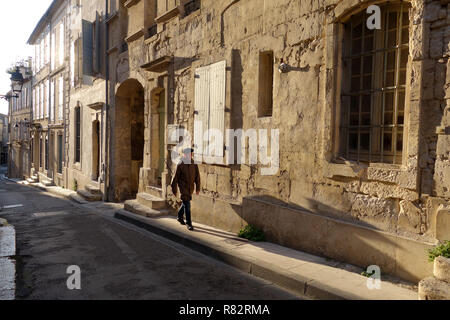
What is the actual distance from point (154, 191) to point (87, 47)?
7.01 m

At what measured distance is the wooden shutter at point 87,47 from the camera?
13125 millimetres

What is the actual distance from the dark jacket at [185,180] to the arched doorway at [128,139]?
18.4ft

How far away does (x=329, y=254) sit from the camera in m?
4.84

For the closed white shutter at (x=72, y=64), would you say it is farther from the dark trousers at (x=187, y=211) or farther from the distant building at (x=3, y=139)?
the distant building at (x=3, y=139)

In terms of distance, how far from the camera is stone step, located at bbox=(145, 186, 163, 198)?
9180 millimetres

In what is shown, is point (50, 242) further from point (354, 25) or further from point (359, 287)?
point (354, 25)

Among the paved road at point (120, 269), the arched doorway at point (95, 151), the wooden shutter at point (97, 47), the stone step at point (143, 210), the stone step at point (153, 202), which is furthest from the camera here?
the arched doorway at point (95, 151)

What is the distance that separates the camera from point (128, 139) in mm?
12141

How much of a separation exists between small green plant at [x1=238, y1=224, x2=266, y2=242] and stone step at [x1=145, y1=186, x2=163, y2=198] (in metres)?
3.52

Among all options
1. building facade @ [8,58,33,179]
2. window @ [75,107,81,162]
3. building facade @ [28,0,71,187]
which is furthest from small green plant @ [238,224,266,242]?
building facade @ [8,58,33,179]

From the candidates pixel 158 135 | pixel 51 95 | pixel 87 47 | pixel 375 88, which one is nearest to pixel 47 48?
pixel 51 95

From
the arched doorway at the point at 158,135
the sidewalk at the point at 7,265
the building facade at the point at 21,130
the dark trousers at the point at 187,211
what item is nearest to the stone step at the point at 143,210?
the arched doorway at the point at 158,135

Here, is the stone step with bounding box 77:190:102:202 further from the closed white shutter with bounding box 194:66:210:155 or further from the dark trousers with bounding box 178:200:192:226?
the dark trousers with bounding box 178:200:192:226
